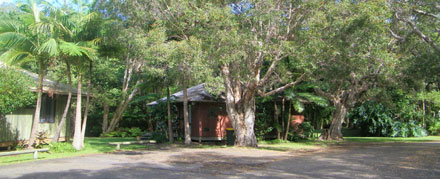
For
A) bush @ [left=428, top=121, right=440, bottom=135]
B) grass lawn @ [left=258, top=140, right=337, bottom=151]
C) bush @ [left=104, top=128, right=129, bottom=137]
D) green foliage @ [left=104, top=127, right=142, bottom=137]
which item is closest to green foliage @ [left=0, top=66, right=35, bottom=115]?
grass lawn @ [left=258, top=140, right=337, bottom=151]

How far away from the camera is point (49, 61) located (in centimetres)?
1616

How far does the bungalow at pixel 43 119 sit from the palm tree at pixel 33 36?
140 cm

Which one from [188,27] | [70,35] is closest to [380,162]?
[188,27]

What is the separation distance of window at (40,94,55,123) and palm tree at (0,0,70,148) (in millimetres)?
2552

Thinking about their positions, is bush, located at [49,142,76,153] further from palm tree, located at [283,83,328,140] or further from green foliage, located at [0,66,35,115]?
palm tree, located at [283,83,328,140]

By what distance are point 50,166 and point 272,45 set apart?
9.39 m

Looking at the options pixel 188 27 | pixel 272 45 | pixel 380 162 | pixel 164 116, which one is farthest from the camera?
pixel 164 116

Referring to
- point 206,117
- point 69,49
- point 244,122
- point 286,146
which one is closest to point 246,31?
point 244,122

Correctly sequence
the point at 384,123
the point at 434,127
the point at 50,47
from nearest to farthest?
the point at 50,47, the point at 384,123, the point at 434,127

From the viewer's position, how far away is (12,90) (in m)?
13.6

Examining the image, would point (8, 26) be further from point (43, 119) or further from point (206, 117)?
point (206, 117)

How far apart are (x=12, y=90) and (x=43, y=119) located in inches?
182

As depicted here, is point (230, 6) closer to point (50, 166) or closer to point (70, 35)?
point (70, 35)

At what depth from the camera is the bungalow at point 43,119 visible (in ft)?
53.6
